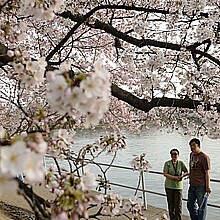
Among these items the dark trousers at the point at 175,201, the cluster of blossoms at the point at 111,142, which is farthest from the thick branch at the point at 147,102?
the dark trousers at the point at 175,201

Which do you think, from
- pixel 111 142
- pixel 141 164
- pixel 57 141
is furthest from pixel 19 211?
pixel 57 141

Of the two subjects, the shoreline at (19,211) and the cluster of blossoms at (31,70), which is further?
the shoreline at (19,211)

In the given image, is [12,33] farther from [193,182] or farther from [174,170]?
[174,170]

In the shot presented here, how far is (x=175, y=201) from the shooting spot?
4.93m

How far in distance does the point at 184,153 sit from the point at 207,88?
10652mm

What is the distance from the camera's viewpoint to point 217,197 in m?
8.66

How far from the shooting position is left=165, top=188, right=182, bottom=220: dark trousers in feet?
16.0

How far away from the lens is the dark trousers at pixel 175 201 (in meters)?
4.89

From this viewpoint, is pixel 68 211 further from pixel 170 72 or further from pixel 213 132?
pixel 170 72

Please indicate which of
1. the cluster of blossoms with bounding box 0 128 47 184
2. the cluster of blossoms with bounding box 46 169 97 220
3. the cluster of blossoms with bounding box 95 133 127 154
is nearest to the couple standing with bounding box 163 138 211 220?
the cluster of blossoms with bounding box 95 133 127 154

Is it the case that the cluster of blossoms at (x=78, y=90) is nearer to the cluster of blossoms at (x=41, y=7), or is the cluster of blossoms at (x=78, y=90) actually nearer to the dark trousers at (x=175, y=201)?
the cluster of blossoms at (x=41, y=7)

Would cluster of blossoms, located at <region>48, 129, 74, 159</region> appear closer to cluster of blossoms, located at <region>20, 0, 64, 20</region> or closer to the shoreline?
cluster of blossoms, located at <region>20, 0, 64, 20</region>

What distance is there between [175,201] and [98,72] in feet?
13.5

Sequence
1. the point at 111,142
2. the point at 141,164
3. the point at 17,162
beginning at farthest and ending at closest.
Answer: the point at 141,164 < the point at 111,142 < the point at 17,162
